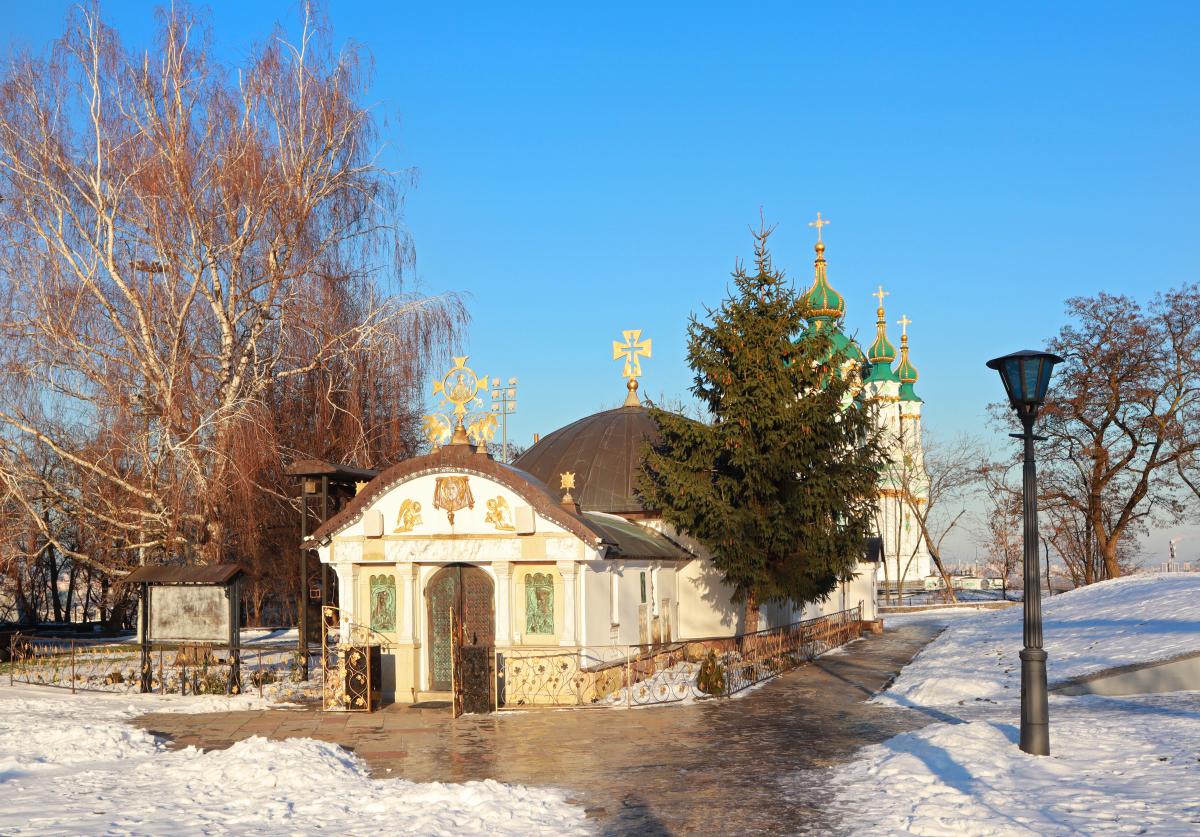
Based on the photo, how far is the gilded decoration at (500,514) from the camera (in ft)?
70.5

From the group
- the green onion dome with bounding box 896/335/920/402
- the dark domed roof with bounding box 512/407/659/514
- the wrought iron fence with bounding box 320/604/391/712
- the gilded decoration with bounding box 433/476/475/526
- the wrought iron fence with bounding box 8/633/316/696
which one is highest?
the green onion dome with bounding box 896/335/920/402

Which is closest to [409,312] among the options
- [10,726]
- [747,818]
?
[10,726]

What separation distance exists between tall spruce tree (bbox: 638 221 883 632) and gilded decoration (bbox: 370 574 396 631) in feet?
21.8

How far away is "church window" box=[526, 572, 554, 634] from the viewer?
21.6m

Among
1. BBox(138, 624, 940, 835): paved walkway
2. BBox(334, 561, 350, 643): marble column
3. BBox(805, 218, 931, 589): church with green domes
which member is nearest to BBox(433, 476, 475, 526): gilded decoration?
BBox(334, 561, 350, 643): marble column

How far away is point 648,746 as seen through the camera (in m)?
15.7

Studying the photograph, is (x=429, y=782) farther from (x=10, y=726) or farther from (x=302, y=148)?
(x=302, y=148)

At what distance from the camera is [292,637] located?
40.5m

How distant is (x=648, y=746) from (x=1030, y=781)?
17.9ft

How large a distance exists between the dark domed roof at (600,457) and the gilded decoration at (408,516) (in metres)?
7.09

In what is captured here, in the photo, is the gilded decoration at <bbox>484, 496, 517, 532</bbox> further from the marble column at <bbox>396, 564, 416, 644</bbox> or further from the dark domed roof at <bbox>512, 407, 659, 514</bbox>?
the dark domed roof at <bbox>512, 407, 659, 514</bbox>

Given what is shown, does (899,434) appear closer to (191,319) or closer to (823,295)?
(823,295)

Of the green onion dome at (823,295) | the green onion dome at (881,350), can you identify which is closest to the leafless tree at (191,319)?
the green onion dome at (823,295)

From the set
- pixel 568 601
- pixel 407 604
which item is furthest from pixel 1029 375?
pixel 407 604
